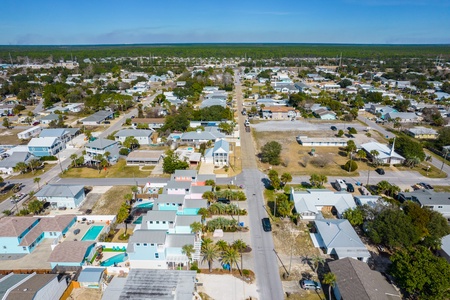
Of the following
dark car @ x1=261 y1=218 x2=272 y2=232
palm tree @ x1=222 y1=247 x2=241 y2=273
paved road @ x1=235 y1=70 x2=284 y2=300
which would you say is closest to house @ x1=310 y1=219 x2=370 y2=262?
dark car @ x1=261 y1=218 x2=272 y2=232

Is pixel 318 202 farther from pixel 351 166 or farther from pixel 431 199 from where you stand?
pixel 351 166

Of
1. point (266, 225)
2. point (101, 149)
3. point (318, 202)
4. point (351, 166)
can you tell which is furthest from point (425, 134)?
point (101, 149)

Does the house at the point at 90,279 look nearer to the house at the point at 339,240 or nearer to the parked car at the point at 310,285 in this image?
the parked car at the point at 310,285

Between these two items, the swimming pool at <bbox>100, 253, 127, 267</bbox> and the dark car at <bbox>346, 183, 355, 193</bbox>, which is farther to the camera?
the dark car at <bbox>346, 183, 355, 193</bbox>

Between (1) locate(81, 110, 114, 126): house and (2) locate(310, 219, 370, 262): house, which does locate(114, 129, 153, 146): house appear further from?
(2) locate(310, 219, 370, 262): house

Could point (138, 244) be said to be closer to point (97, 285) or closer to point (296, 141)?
point (97, 285)

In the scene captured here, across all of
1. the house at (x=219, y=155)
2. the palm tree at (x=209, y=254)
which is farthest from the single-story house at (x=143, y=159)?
the palm tree at (x=209, y=254)
